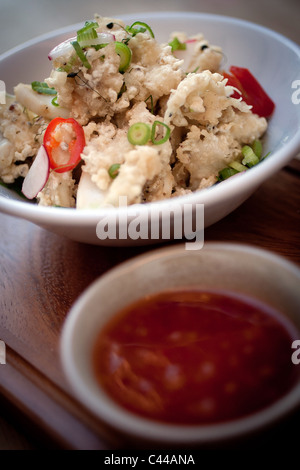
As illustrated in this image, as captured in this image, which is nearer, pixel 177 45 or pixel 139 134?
pixel 139 134

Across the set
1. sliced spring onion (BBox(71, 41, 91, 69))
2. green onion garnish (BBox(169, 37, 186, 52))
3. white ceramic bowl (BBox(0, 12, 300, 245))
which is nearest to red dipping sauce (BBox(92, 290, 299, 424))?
white ceramic bowl (BBox(0, 12, 300, 245))

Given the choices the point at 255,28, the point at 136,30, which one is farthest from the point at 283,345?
the point at 255,28

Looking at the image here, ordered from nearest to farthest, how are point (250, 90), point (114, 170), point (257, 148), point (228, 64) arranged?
point (114, 170), point (257, 148), point (250, 90), point (228, 64)

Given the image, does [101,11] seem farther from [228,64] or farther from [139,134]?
Result: [139,134]

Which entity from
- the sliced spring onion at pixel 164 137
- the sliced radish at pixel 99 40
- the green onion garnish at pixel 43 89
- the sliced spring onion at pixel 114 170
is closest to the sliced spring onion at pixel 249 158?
the sliced spring onion at pixel 164 137

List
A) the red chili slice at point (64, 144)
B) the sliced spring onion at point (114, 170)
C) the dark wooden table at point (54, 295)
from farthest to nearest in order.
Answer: the red chili slice at point (64, 144) → the sliced spring onion at point (114, 170) → the dark wooden table at point (54, 295)

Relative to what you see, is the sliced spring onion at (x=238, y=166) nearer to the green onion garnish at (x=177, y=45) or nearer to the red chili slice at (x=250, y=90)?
the red chili slice at (x=250, y=90)

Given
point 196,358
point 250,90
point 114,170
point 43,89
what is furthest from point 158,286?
point 250,90
